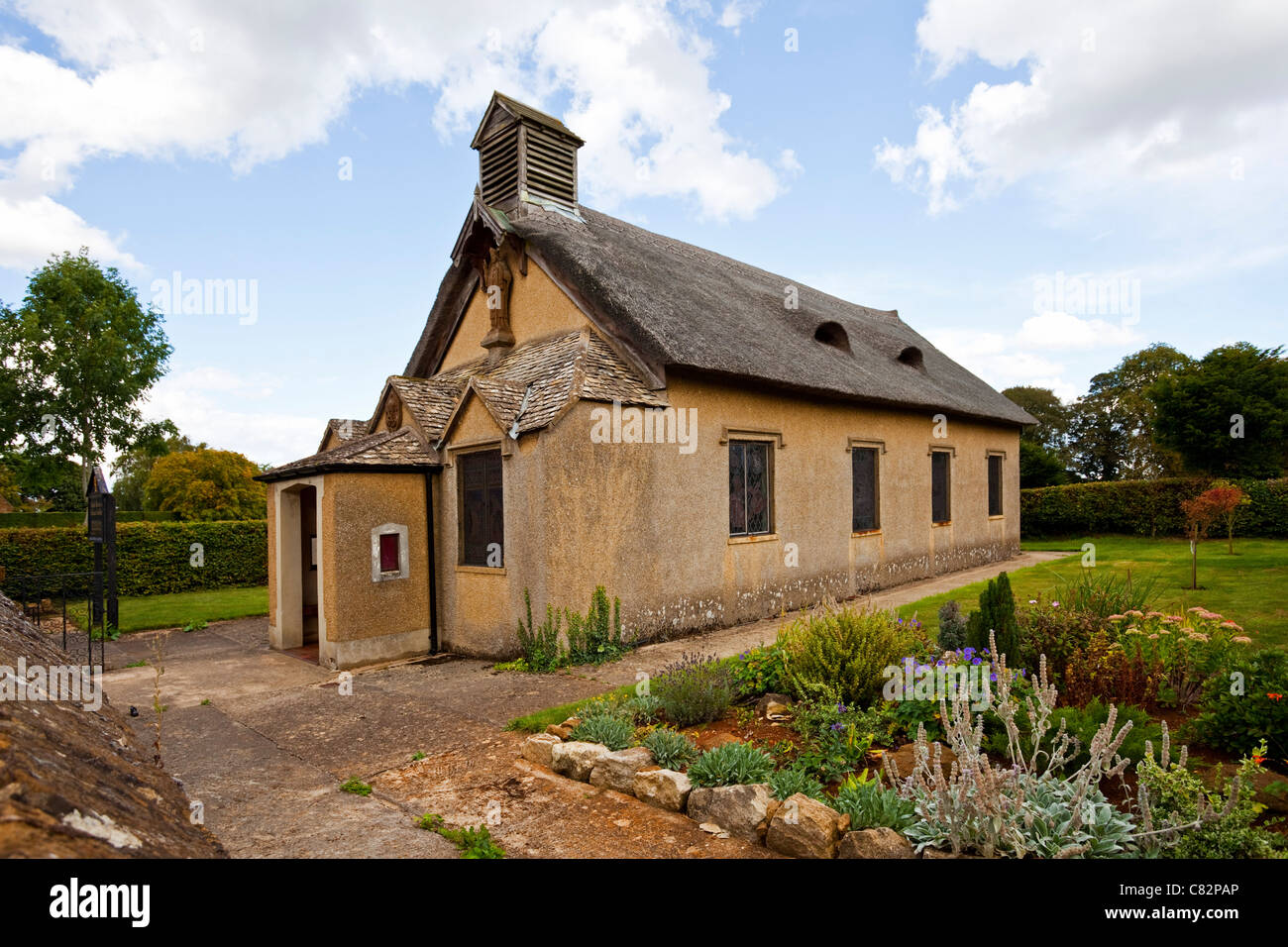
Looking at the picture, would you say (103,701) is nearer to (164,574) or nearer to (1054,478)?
(164,574)

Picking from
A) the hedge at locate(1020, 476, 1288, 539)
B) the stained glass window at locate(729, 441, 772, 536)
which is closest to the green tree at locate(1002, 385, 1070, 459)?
the hedge at locate(1020, 476, 1288, 539)

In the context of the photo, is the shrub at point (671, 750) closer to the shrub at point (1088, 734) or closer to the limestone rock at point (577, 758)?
the limestone rock at point (577, 758)

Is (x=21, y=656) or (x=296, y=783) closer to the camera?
(x=21, y=656)

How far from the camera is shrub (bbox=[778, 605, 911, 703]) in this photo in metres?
6.12

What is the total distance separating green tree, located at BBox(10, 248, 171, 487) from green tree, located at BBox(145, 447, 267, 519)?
161 inches

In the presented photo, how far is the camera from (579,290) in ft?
37.3

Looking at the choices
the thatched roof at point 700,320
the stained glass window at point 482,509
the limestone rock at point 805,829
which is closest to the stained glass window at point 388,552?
the stained glass window at point 482,509

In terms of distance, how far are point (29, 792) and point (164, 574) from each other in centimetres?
2056

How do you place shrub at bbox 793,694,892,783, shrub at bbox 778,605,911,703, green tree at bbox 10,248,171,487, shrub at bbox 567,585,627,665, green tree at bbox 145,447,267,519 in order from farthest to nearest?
green tree at bbox 145,447,267,519 < green tree at bbox 10,248,171,487 < shrub at bbox 567,585,627,665 < shrub at bbox 778,605,911,703 < shrub at bbox 793,694,892,783

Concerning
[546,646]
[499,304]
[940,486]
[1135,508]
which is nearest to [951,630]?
[546,646]

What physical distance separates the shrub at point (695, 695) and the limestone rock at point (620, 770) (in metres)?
0.93

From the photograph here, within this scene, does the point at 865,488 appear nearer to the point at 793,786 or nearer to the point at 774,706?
the point at 774,706

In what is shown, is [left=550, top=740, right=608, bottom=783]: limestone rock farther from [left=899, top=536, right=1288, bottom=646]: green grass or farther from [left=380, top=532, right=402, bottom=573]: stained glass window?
[left=899, top=536, right=1288, bottom=646]: green grass
